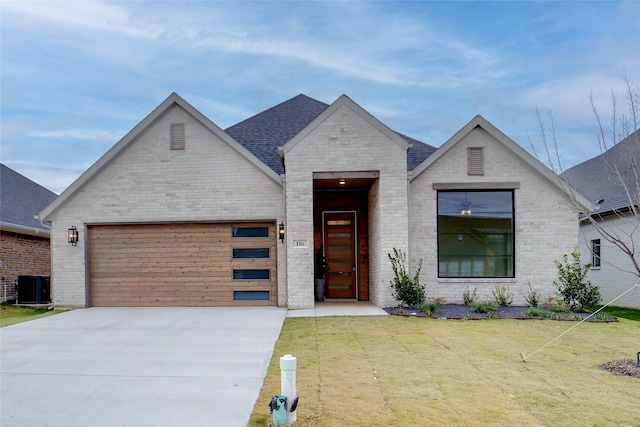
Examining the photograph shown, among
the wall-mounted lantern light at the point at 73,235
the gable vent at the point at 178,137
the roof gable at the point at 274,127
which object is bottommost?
the wall-mounted lantern light at the point at 73,235

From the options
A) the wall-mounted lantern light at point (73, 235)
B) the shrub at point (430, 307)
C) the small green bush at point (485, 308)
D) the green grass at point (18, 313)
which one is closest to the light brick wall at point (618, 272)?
the small green bush at point (485, 308)

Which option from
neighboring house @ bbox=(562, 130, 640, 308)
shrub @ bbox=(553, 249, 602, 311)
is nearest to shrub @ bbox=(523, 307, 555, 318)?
shrub @ bbox=(553, 249, 602, 311)

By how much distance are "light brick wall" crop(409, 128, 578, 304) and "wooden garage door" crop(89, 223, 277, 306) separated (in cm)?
420

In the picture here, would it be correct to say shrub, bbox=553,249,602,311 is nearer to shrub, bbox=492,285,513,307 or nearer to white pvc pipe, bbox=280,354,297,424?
shrub, bbox=492,285,513,307

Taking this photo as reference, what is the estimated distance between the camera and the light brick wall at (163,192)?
1260cm

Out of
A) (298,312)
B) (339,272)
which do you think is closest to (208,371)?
(298,312)

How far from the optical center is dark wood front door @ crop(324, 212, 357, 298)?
14203mm

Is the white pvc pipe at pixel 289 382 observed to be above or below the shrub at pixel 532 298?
above

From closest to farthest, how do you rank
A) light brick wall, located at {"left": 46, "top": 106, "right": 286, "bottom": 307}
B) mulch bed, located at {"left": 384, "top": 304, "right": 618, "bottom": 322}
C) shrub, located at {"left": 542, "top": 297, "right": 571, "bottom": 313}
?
mulch bed, located at {"left": 384, "top": 304, "right": 618, "bottom": 322} → shrub, located at {"left": 542, "top": 297, "right": 571, "bottom": 313} → light brick wall, located at {"left": 46, "top": 106, "right": 286, "bottom": 307}

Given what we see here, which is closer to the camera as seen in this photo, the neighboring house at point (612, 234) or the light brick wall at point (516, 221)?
the light brick wall at point (516, 221)

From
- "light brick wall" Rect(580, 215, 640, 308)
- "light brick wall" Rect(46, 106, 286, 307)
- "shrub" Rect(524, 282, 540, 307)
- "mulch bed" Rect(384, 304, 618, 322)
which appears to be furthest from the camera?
"light brick wall" Rect(580, 215, 640, 308)

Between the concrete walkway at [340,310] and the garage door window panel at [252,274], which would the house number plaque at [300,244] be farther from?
the concrete walkway at [340,310]

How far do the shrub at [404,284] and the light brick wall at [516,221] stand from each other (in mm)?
789

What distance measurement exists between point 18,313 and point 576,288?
15011 millimetres
